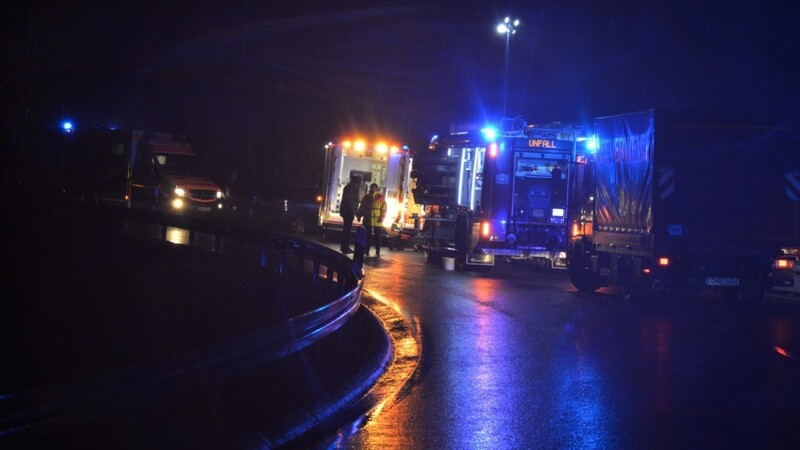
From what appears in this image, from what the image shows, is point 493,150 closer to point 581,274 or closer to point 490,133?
point 490,133

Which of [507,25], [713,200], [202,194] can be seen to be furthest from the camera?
[202,194]

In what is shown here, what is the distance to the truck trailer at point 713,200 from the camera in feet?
49.0

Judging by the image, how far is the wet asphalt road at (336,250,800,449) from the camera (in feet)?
21.3

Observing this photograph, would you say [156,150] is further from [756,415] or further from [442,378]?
[756,415]

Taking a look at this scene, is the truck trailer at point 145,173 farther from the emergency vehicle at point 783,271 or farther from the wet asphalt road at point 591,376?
the emergency vehicle at point 783,271

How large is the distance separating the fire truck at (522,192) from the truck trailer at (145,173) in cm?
1536

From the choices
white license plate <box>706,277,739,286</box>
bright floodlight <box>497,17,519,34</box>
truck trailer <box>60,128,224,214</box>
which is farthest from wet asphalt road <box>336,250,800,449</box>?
truck trailer <box>60,128,224,214</box>

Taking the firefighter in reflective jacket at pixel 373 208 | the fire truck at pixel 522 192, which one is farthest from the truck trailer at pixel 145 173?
the fire truck at pixel 522 192

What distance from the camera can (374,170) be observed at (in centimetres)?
2792

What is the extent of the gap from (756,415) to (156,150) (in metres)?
30.1

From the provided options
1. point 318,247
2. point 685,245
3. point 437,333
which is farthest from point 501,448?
point 685,245

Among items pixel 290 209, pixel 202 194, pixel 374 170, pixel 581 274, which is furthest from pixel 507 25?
pixel 202 194

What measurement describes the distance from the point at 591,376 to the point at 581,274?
9300 millimetres

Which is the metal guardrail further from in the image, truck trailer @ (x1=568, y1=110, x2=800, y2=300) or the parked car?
the parked car
